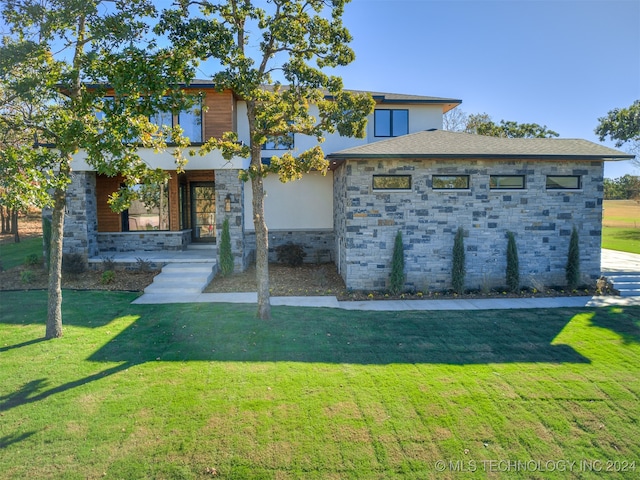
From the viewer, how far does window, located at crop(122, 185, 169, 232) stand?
14.7 m

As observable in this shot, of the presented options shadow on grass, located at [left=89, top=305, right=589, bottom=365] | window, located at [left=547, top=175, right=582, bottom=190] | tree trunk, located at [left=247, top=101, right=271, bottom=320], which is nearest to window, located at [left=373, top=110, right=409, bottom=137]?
window, located at [left=547, top=175, right=582, bottom=190]

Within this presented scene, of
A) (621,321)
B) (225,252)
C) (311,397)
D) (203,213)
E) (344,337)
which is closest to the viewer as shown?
(311,397)

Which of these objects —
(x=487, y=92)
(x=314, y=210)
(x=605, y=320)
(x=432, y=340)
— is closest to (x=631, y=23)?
(x=487, y=92)

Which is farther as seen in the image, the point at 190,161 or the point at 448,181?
the point at 190,161

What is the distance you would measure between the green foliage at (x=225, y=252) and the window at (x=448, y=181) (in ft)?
21.9

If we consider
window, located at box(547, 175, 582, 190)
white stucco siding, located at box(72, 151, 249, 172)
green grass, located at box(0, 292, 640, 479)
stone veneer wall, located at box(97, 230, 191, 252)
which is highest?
white stucco siding, located at box(72, 151, 249, 172)

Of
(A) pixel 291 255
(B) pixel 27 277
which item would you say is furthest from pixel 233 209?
(B) pixel 27 277

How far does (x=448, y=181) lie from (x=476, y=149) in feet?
4.09

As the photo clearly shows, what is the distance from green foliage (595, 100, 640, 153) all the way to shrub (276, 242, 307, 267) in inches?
1060

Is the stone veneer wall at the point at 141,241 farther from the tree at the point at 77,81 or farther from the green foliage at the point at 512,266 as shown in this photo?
the green foliage at the point at 512,266

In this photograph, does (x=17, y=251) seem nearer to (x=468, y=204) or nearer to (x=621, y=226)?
(x=468, y=204)

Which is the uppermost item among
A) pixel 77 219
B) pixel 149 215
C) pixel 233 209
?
pixel 233 209

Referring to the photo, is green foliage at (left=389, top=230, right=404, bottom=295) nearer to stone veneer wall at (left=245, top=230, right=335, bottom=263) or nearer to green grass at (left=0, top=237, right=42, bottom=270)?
stone veneer wall at (left=245, top=230, right=335, bottom=263)

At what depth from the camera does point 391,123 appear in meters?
16.1
